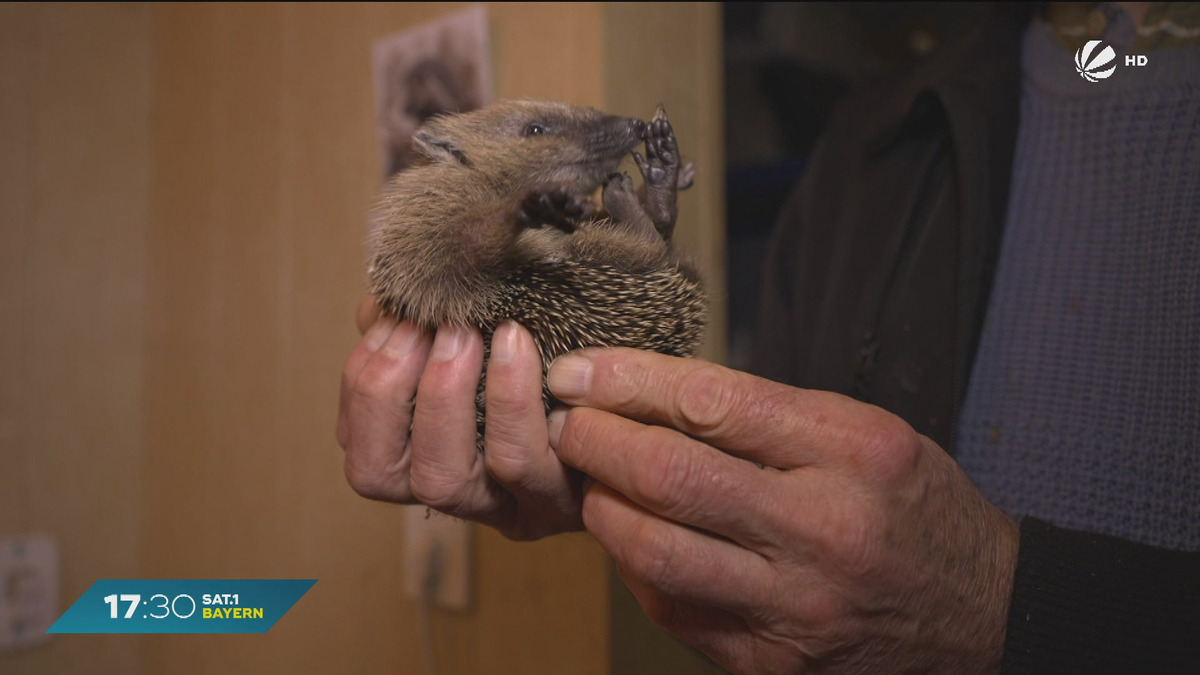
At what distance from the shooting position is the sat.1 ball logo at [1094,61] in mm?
1605

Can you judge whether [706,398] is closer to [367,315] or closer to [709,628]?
[709,628]

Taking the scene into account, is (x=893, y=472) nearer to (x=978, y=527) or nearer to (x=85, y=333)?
(x=978, y=527)

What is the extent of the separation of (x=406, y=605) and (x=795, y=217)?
5.67 feet

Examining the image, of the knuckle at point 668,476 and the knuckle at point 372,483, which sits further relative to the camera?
the knuckle at point 372,483

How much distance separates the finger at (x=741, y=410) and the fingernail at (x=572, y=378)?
2 centimetres

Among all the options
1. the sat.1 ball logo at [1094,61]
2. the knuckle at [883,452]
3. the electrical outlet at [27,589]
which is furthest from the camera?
the electrical outlet at [27,589]

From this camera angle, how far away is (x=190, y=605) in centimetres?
152

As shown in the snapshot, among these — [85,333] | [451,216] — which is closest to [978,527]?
[451,216]

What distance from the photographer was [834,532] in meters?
1.00

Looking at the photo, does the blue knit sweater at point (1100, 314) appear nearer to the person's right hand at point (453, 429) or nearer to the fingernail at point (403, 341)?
the person's right hand at point (453, 429)

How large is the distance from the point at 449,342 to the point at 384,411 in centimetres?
22

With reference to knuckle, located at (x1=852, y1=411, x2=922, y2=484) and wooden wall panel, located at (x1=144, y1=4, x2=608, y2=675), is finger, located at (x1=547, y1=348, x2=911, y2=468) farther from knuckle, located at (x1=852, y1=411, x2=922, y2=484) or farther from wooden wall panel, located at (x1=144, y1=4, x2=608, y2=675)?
wooden wall panel, located at (x1=144, y1=4, x2=608, y2=675)

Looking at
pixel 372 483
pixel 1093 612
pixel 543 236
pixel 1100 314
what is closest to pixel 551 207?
pixel 543 236

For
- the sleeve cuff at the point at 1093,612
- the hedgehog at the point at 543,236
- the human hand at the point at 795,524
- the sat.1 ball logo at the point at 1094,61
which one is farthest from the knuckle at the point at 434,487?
the sat.1 ball logo at the point at 1094,61
